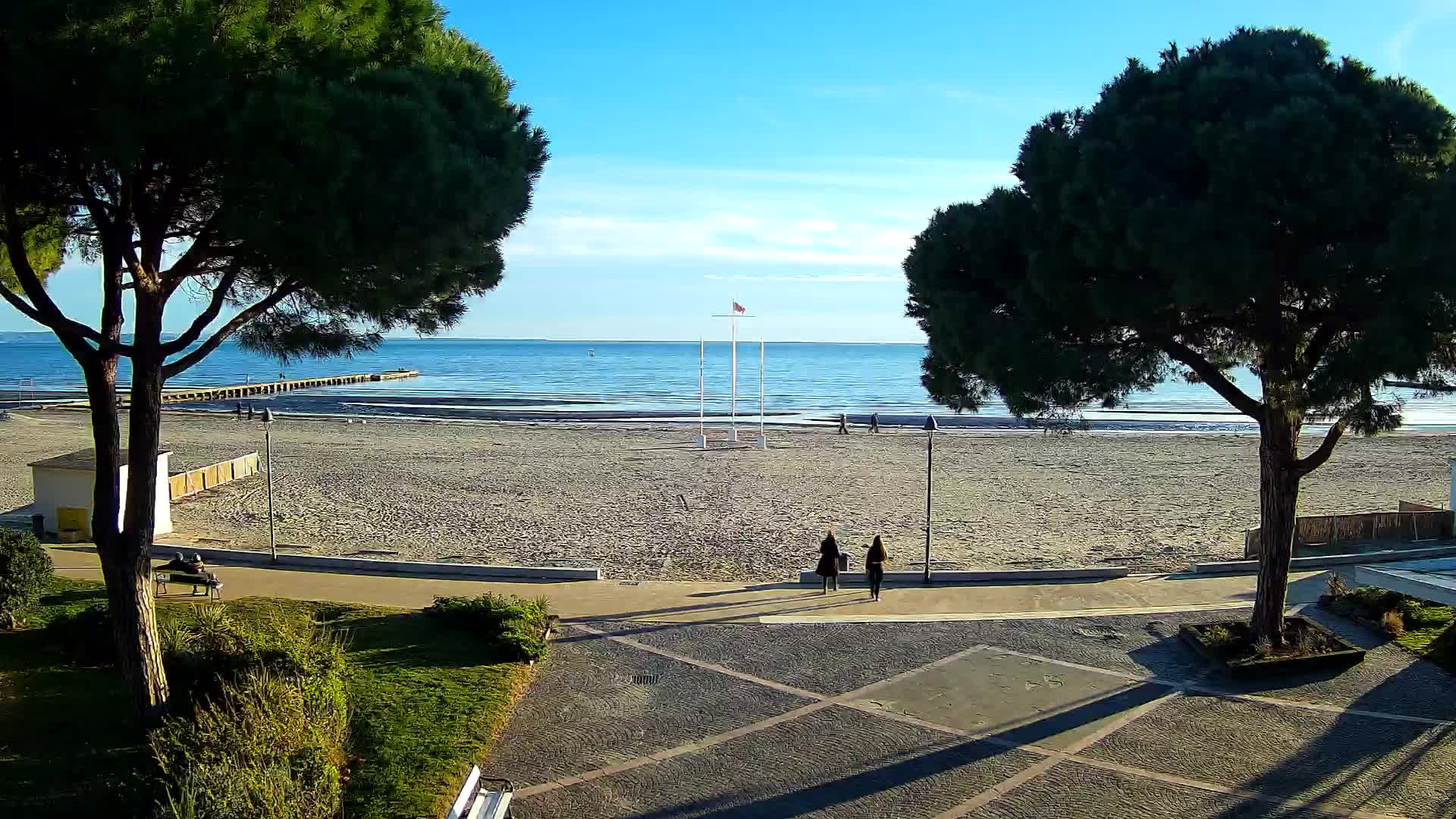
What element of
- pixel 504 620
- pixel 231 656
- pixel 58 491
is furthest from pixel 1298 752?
pixel 58 491

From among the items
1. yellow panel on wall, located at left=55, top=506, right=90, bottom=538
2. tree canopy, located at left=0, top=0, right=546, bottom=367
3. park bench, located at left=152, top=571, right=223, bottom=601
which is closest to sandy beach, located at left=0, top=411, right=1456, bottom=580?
yellow panel on wall, located at left=55, top=506, right=90, bottom=538

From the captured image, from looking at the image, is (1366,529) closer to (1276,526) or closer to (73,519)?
(1276,526)

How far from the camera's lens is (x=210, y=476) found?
90.7ft

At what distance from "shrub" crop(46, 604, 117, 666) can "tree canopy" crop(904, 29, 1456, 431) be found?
9745 mm

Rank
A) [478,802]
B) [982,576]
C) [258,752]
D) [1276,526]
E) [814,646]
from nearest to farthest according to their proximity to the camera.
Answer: [258,752] → [478,802] → [1276,526] → [814,646] → [982,576]

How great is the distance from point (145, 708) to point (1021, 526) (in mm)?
19676

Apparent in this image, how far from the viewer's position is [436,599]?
42.9 ft

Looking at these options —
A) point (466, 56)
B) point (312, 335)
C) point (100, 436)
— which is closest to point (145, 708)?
point (100, 436)

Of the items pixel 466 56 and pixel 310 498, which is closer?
pixel 466 56

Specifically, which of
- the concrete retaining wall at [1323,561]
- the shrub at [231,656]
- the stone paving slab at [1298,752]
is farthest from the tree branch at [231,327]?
the concrete retaining wall at [1323,561]

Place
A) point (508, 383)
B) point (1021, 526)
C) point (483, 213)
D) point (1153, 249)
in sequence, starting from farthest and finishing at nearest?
1. point (508, 383)
2. point (1021, 526)
3. point (1153, 249)
4. point (483, 213)

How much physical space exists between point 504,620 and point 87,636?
4.43 m

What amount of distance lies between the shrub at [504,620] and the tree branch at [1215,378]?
26.6 ft

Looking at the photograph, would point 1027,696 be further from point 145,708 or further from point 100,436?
point 100,436
